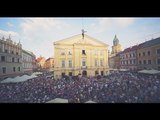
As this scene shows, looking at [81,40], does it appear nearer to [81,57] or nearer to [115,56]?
[81,57]

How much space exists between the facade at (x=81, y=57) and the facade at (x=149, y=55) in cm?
177

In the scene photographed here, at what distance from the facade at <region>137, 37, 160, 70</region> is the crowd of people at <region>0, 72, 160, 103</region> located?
539 millimetres

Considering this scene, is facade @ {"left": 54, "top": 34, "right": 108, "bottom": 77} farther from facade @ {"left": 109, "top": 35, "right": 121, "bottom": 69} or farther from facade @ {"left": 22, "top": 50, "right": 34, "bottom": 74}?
facade @ {"left": 22, "top": 50, "right": 34, "bottom": 74}

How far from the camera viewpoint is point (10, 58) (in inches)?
247

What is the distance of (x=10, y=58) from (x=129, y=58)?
5.94 m

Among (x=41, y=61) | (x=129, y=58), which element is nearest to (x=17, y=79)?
(x=41, y=61)

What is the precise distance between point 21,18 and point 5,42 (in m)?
1.42

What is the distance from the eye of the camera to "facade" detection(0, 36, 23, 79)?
6.12 meters

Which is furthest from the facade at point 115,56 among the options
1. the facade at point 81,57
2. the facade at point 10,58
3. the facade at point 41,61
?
the facade at point 10,58

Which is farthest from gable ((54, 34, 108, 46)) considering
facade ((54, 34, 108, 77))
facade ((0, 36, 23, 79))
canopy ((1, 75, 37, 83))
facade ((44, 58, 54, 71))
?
canopy ((1, 75, 37, 83))
